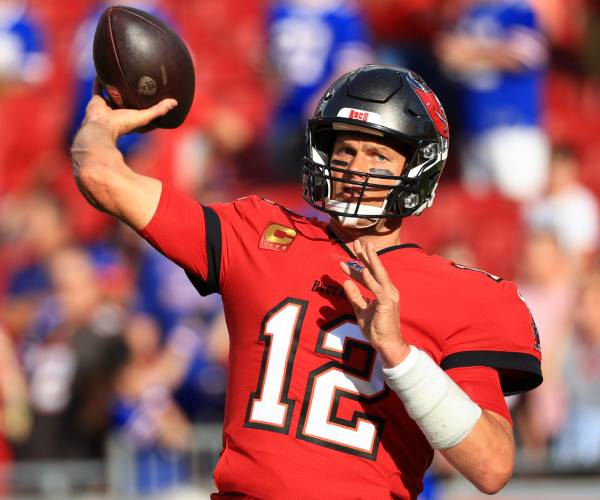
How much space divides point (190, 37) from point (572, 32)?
3391mm

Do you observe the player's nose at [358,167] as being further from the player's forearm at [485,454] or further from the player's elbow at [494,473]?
the player's elbow at [494,473]

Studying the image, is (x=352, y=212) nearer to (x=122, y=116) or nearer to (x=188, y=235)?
(x=188, y=235)

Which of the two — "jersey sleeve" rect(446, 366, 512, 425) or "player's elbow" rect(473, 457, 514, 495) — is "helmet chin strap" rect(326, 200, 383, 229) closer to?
"jersey sleeve" rect(446, 366, 512, 425)

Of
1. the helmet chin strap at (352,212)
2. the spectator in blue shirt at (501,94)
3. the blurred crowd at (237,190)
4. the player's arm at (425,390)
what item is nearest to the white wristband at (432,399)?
the player's arm at (425,390)

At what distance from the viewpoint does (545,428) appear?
7.01m

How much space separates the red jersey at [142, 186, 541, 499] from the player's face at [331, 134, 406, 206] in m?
0.17

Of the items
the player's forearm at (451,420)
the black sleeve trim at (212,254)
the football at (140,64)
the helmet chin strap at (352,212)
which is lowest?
the player's forearm at (451,420)

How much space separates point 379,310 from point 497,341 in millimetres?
411

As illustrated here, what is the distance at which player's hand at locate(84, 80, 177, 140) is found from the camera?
3207 millimetres

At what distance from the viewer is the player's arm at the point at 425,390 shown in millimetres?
2799

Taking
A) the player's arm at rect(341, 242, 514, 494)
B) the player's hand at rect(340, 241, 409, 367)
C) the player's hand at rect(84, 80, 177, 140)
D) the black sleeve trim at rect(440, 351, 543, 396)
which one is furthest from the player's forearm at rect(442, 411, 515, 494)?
the player's hand at rect(84, 80, 177, 140)

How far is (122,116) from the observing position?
3230mm

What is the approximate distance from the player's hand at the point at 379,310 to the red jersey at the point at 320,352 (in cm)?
21

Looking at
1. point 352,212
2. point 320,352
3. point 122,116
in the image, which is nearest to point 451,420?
point 320,352
